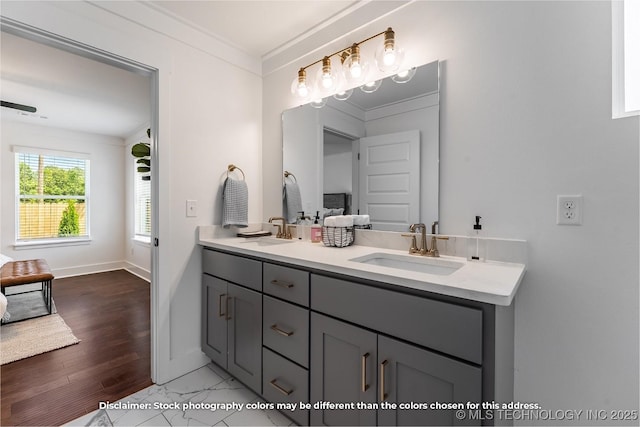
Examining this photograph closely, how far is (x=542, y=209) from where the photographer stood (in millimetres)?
1176

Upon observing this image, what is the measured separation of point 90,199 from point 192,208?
13.9 ft

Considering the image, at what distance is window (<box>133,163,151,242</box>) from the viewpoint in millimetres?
4715

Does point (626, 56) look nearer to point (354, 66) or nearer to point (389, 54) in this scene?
point (389, 54)

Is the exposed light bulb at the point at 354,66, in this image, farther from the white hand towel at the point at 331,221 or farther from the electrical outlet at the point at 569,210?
the electrical outlet at the point at 569,210

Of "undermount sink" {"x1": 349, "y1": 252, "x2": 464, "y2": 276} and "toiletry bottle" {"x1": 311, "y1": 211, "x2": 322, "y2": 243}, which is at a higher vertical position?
"toiletry bottle" {"x1": 311, "y1": 211, "x2": 322, "y2": 243}

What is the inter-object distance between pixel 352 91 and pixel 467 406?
65.4 inches

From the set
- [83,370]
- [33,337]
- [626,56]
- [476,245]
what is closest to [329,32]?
[626,56]

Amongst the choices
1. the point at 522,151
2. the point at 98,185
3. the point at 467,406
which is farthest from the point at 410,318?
the point at 98,185

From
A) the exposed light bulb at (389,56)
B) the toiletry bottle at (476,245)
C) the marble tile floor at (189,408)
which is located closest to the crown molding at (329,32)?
the exposed light bulb at (389,56)

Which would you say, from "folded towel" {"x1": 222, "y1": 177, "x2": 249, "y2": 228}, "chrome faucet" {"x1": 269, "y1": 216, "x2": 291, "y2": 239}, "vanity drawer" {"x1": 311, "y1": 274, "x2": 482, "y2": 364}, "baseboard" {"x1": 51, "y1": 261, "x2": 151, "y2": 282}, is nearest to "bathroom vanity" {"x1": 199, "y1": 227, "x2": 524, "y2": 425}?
"vanity drawer" {"x1": 311, "y1": 274, "x2": 482, "y2": 364}

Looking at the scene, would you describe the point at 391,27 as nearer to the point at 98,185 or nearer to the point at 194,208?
the point at 194,208

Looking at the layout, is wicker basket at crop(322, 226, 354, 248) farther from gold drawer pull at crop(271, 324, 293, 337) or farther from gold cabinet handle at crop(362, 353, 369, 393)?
gold cabinet handle at crop(362, 353, 369, 393)

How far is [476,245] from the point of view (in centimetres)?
132

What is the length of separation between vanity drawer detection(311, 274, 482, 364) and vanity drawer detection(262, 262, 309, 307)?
0.08m
